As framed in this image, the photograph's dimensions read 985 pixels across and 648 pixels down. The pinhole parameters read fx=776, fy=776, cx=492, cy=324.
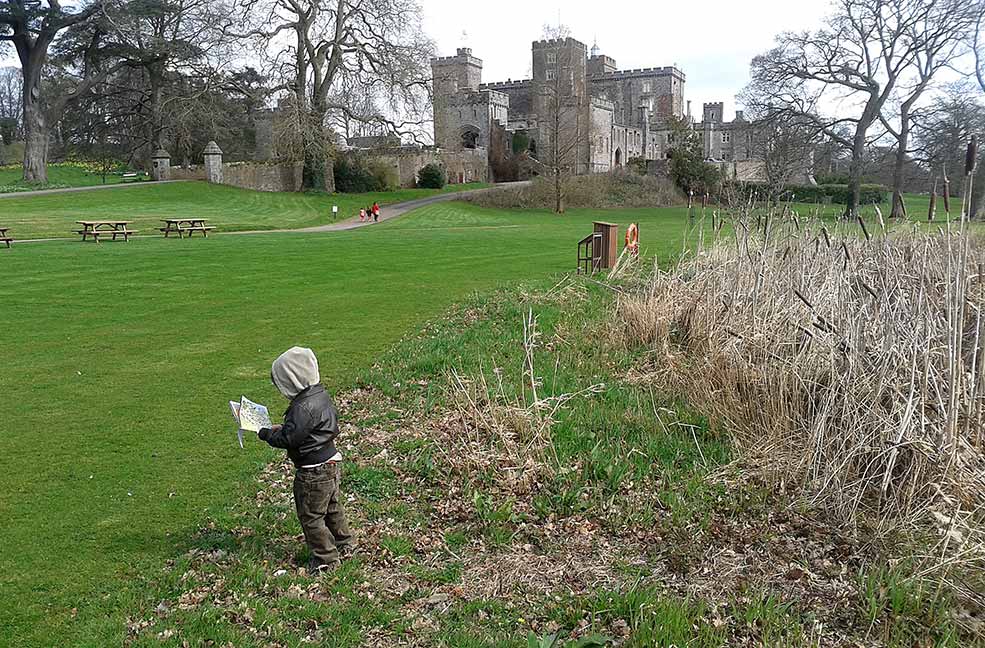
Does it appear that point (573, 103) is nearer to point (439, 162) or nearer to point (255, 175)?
point (439, 162)

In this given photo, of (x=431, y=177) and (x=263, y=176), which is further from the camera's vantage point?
(x=431, y=177)

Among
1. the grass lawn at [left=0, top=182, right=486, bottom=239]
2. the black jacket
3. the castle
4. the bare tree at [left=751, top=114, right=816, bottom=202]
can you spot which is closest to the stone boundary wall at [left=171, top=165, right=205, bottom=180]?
the grass lawn at [left=0, top=182, right=486, bottom=239]

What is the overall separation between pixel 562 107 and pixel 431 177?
11724 millimetres

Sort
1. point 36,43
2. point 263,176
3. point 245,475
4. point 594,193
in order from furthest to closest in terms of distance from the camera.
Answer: point 594,193
point 263,176
point 36,43
point 245,475

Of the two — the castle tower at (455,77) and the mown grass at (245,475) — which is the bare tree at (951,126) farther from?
the castle tower at (455,77)

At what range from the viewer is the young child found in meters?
4.29

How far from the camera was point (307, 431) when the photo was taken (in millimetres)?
4293

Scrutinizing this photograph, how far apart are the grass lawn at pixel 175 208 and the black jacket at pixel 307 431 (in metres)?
23.8

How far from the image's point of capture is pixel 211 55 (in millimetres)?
46906

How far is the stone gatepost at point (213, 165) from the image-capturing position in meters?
45.8

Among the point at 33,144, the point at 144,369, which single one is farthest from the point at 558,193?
the point at 144,369

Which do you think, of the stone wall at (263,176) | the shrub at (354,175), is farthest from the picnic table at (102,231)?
the shrub at (354,175)

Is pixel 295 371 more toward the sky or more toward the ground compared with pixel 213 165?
more toward the ground

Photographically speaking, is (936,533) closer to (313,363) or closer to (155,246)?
(313,363)
